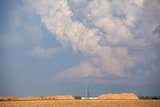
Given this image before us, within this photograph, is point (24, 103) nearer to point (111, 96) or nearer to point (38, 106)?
point (38, 106)

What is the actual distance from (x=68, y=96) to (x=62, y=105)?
7.08m

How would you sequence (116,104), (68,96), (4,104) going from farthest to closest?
(68,96), (116,104), (4,104)

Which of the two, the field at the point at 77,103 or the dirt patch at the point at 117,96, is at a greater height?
the dirt patch at the point at 117,96

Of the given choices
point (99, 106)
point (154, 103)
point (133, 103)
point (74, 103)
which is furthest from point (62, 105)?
A: point (154, 103)

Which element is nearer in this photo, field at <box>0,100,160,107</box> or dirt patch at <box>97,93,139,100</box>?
field at <box>0,100,160,107</box>

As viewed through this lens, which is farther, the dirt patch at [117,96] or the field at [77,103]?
the dirt patch at [117,96]

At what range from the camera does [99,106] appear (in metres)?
23.7

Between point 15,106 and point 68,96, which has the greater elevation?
point 68,96

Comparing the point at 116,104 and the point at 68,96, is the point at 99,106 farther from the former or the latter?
the point at 68,96

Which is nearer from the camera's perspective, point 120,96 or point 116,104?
point 116,104

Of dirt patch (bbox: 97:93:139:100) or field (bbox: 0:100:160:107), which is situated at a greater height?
dirt patch (bbox: 97:93:139:100)

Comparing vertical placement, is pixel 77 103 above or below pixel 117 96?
below

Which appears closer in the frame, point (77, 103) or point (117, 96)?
point (77, 103)

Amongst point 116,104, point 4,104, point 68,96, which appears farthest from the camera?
point 68,96
